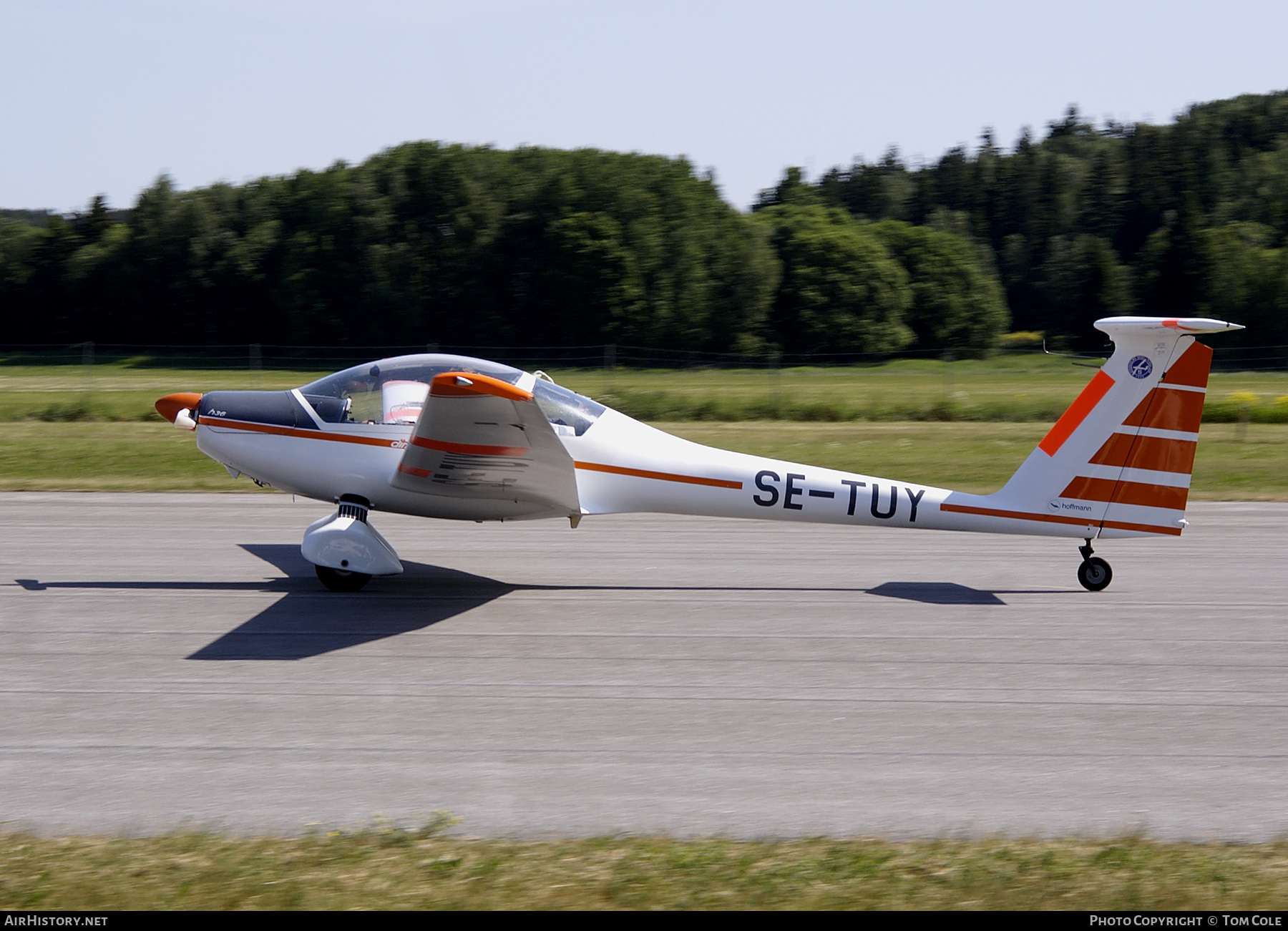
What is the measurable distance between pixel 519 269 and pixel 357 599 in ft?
163

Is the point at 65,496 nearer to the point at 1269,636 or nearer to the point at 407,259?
the point at 1269,636

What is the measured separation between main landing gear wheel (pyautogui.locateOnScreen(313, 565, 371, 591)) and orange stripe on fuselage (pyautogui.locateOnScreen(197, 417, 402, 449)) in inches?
42.6

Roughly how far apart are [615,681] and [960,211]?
9511 cm

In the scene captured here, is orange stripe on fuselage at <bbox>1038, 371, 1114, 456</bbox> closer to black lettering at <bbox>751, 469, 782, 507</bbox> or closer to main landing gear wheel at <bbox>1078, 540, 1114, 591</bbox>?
main landing gear wheel at <bbox>1078, 540, 1114, 591</bbox>

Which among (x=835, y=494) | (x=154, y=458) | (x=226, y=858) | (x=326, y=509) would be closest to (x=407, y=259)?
(x=154, y=458)

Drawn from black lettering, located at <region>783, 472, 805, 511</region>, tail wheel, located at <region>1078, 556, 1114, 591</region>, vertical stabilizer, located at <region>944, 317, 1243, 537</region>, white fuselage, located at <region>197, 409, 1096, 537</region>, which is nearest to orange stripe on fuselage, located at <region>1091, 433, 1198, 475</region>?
vertical stabilizer, located at <region>944, 317, 1243, 537</region>

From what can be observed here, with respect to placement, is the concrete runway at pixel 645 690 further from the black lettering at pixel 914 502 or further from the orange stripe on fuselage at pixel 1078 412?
the orange stripe on fuselage at pixel 1078 412

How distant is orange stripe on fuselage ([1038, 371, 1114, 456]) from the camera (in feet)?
29.2

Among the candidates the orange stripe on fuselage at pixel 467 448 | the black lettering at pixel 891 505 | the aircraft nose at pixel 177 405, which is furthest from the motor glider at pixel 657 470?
the orange stripe on fuselage at pixel 467 448

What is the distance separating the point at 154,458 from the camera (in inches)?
672

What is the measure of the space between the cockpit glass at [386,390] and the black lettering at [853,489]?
2.91m

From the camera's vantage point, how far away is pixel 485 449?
8.24 meters

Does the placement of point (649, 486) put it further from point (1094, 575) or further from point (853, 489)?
point (1094, 575)

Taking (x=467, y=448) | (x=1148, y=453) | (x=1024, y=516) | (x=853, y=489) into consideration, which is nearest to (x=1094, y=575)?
(x=1024, y=516)
